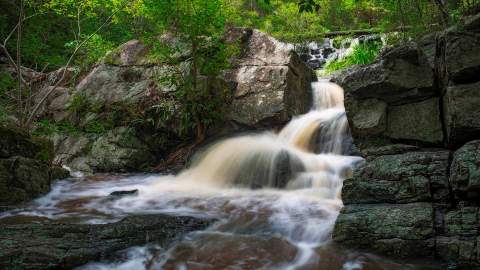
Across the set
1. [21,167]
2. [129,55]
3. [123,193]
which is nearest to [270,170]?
[123,193]

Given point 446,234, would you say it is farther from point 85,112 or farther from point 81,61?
point 81,61

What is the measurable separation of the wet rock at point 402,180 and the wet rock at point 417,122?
64 cm

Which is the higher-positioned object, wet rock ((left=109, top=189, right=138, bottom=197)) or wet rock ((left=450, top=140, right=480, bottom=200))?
wet rock ((left=450, top=140, right=480, bottom=200))

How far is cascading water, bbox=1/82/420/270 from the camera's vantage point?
3.84m

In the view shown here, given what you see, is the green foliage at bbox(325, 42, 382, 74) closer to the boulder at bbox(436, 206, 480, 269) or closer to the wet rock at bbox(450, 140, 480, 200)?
the wet rock at bbox(450, 140, 480, 200)

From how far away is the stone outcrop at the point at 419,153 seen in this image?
369 cm

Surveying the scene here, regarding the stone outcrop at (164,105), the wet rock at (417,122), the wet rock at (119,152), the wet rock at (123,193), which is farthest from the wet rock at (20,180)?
the wet rock at (417,122)

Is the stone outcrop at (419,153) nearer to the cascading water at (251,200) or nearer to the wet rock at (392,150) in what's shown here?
the wet rock at (392,150)

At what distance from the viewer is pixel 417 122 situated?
17.6 ft

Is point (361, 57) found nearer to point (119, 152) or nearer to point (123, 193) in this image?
point (119, 152)

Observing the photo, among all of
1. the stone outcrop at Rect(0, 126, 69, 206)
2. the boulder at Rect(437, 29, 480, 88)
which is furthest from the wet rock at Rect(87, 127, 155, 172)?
the boulder at Rect(437, 29, 480, 88)

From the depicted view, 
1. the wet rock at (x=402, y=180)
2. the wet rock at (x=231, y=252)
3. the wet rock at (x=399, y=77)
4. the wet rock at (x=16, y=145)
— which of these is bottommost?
the wet rock at (x=231, y=252)

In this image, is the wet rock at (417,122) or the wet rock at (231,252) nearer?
the wet rock at (231,252)

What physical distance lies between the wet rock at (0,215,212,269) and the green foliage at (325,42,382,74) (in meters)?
8.49
